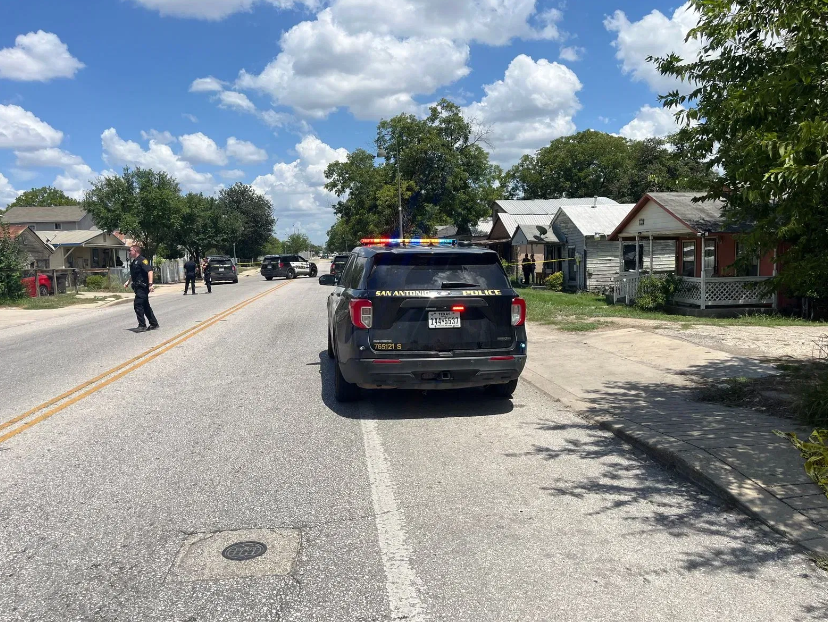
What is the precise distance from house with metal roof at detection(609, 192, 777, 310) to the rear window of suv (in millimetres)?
11697

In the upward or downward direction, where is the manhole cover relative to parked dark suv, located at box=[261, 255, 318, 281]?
downward

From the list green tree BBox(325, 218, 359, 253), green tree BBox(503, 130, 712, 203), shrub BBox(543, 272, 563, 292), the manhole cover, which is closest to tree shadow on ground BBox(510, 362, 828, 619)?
the manhole cover

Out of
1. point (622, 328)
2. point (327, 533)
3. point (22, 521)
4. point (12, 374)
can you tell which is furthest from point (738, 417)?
point (12, 374)

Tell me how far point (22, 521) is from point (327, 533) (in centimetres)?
206

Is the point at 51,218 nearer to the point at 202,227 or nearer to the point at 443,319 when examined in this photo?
the point at 202,227

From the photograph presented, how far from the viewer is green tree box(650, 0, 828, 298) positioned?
4.74 metres

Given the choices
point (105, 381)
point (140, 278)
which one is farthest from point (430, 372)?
point (140, 278)

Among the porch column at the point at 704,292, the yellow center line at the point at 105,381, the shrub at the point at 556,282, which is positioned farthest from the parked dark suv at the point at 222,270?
the porch column at the point at 704,292

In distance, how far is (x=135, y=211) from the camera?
42688mm

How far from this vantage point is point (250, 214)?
86.9 meters

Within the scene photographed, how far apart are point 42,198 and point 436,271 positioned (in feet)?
417

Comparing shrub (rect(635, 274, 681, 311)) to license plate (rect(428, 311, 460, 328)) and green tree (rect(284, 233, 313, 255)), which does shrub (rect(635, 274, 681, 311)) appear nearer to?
license plate (rect(428, 311, 460, 328))

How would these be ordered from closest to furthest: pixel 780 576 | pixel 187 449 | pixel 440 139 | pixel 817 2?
1. pixel 780 576
2. pixel 817 2
3. pixel 187 449
4. pixel 440 139

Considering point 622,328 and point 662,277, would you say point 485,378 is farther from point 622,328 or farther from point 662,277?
point 662,277
